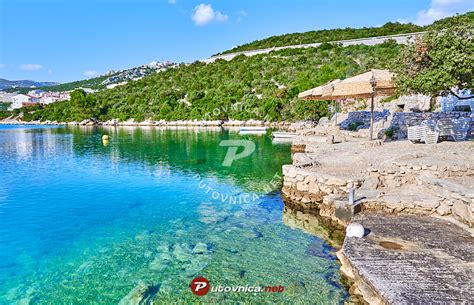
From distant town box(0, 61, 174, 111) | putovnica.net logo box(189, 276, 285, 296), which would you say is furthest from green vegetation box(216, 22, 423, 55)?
putovnica.net logo box(189, 276, 285, 296)

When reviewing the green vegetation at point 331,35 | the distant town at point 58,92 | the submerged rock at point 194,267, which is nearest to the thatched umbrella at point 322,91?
the submerged rock at point 194,267

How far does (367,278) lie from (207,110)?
40368mm

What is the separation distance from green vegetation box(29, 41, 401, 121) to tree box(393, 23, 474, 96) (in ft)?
58.8

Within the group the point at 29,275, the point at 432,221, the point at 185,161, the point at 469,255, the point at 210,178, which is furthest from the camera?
the point at 185,161

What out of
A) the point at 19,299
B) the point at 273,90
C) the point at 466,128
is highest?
→ the point at 273,90

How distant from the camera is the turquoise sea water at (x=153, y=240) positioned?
15.2 ft

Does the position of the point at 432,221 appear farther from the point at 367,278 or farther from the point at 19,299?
the point at 19,299

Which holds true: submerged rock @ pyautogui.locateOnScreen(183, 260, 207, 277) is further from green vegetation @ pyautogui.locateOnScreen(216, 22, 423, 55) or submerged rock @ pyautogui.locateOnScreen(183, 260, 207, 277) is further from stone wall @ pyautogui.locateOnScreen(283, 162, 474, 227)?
green vegetation @ pyautogui.locateOnScreen(216, 22, 423, 55)

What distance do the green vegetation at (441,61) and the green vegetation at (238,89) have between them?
706 inches

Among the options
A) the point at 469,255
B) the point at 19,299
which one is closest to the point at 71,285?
the point at 19,299

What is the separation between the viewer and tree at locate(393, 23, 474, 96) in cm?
752

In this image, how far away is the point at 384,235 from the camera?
16.5 ft

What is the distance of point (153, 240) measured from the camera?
20.9 ft

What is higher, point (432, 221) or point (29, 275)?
point (432, 221)
